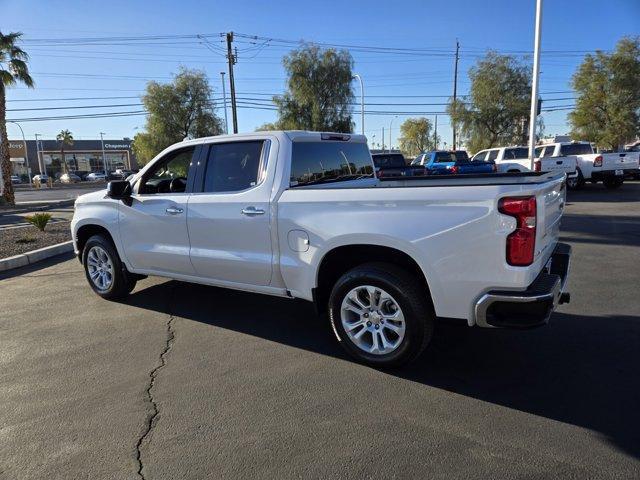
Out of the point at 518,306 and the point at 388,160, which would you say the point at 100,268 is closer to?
the point at 518,306

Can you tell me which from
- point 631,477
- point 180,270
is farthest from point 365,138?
point 631,477

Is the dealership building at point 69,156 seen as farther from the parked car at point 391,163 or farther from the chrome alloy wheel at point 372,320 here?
the chrome alloy wheel at point 372,320

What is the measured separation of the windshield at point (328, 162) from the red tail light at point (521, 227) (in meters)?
1.87

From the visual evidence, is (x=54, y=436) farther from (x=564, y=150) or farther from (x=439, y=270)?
(x=564, y=150)

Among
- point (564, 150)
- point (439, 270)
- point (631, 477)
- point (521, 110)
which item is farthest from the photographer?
point (521, 110)

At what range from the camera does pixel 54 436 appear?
2979 mm

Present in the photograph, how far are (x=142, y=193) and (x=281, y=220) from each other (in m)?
2.12

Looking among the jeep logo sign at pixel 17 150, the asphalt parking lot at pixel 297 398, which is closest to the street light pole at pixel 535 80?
the asphalt parking lot at pixel 297 398

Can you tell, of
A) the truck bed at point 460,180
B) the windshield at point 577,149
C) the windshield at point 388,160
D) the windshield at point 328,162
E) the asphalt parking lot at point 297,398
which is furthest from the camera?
the windshield at point 577,149

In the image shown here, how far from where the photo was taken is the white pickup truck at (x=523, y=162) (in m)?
18.2

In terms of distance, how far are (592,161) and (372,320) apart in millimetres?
18204

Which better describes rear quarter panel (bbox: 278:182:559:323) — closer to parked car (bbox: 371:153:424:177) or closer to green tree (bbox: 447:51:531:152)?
parked car (bbox: 371:153:424:177)

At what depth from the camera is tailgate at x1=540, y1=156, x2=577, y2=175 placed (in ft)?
59.6

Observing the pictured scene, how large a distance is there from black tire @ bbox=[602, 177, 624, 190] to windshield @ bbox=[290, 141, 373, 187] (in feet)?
57.8
